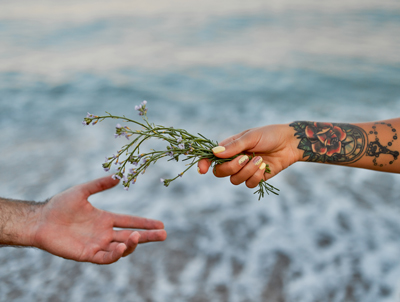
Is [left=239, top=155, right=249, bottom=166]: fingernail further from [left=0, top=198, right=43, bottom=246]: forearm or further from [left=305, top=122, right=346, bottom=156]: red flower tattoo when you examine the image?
[left=0, top=198, right=43, bottom=246]: forearm

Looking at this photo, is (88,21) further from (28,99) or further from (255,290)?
(255,290)

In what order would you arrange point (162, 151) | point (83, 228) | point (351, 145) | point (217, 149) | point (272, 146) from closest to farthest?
point (162, 151) → point (217, 149) → point (272, 146) → point (351, 145) → point (83, 228)

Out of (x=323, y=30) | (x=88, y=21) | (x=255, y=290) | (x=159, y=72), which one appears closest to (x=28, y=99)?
(x=159, y=72)

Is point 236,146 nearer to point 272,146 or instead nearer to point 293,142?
point 272,146

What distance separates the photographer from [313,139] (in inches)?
93.7

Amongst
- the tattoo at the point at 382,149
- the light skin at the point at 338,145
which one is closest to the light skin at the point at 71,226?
the light skin at the point at 338,145

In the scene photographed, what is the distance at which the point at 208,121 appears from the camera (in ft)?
20.8

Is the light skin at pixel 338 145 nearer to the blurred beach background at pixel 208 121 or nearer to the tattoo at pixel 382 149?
the tattoo at pixel 382 149

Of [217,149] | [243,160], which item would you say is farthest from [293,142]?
[217,149]

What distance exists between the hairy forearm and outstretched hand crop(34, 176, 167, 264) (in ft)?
3.95

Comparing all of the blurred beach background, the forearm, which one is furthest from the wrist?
the forearm

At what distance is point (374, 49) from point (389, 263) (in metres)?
7.01

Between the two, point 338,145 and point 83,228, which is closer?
point 338,145

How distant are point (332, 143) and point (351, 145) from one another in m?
0.13
